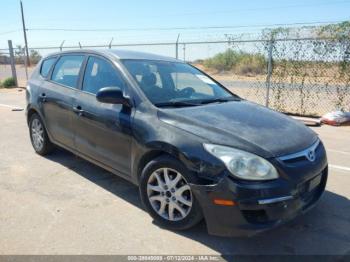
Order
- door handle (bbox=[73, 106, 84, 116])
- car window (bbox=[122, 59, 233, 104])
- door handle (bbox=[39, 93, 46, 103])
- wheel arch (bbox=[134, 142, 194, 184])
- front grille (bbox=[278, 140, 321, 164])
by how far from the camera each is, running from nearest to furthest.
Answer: front grille (bbox=[278, 140, 321, 164])
wheel arch (bbox=[134, 142, 194, 184])
car window (bbox=[122, 59, 233, 104])
door handle (bbox=[73, 106, 84, 116])
door handle (bbox=[39, 93, 46, 103])

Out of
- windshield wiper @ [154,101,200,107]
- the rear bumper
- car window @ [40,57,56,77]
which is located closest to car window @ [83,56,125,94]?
windshield wiper @ [154,101,200,107]

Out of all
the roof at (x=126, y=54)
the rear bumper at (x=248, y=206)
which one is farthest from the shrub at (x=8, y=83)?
the rear bumper at (x=248, y=206)

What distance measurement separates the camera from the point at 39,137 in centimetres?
580

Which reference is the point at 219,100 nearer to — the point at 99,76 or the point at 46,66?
the point at 99,76

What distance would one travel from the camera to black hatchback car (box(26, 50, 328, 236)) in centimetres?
302

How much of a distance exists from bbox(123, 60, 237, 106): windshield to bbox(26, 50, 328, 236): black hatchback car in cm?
2

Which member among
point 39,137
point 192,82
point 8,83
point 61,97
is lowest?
point 8,83

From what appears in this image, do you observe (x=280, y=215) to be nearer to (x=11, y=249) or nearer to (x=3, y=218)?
(x=11, y=249)

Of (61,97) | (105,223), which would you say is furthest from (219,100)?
(61,97)

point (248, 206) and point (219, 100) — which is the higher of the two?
point (219, 100)

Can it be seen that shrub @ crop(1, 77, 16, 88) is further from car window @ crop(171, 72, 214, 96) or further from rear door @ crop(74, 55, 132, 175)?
car window @ crop(171, 72, 214, 96)

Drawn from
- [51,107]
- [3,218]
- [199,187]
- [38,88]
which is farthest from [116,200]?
[38,88]

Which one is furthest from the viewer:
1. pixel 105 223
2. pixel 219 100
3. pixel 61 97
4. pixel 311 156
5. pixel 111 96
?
pixel 61 97

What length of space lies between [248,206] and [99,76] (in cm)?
245
